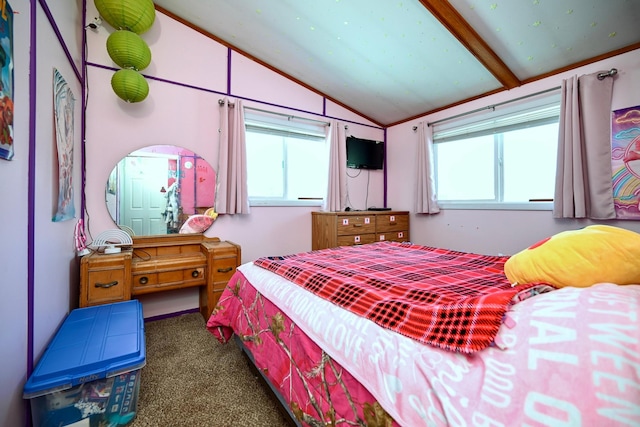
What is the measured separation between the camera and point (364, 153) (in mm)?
3809

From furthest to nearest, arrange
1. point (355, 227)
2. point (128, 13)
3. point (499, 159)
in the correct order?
point (355, 227)
point (499, 159)
point (128, 13)

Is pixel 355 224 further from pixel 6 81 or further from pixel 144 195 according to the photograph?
pixel 6 81

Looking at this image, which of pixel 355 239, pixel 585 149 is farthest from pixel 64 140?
pixel 585 149

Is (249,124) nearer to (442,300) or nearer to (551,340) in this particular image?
(442,300)

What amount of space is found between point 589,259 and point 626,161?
2.15 meters

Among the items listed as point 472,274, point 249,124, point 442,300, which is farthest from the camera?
point 249,124

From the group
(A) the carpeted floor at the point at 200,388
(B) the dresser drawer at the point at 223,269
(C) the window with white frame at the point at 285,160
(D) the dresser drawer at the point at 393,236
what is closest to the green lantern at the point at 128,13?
(C) the window with white frame at the point at 285,160

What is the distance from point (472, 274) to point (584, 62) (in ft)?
7.78

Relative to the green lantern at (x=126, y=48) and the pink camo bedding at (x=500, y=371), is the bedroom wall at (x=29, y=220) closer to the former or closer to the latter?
the green lantern at (x=126, y=48)

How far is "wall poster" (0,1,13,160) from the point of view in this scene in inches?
35.7

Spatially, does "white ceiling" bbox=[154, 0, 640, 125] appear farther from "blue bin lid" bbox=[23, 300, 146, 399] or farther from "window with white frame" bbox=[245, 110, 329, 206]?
"blue bin lid" bbox=[23, 300, 146, 399]

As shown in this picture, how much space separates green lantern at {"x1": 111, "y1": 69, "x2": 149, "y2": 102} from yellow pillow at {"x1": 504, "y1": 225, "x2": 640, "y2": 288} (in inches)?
107

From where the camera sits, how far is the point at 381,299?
95 cm

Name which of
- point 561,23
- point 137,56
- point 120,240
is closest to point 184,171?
point 120,240
